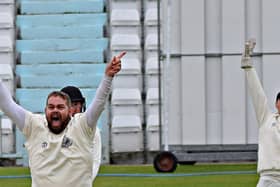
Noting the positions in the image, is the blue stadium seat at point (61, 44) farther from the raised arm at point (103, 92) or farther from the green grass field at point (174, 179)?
the raised arm at point (103, 92)

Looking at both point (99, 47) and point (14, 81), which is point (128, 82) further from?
point (14, 81)

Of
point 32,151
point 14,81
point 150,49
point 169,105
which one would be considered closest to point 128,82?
point 150,49

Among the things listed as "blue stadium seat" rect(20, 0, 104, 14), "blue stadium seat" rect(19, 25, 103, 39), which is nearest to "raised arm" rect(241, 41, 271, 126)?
"blue stadium seat" rect(19, 25, 103, 39)

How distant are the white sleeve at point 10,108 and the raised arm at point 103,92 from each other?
1.58 ft

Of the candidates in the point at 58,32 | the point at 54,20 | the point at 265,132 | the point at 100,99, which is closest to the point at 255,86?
the point at 265,132

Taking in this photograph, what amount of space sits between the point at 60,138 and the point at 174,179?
9069 mm

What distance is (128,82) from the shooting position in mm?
22062

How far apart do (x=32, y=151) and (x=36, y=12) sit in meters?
15.8

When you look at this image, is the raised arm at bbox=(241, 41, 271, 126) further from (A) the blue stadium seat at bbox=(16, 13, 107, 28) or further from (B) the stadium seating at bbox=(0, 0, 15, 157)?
(A) the blue stadium seat at bbox=(16, 13, 107, 28)

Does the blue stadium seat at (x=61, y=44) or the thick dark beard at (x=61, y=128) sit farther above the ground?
the blue stadium seat at (x=61, y=44)

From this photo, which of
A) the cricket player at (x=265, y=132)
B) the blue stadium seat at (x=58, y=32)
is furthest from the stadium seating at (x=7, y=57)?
the cricket player at (x=265, y=132)

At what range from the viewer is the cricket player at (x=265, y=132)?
9.91 meters

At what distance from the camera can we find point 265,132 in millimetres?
10086

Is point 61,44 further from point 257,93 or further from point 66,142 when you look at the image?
point 66,142
